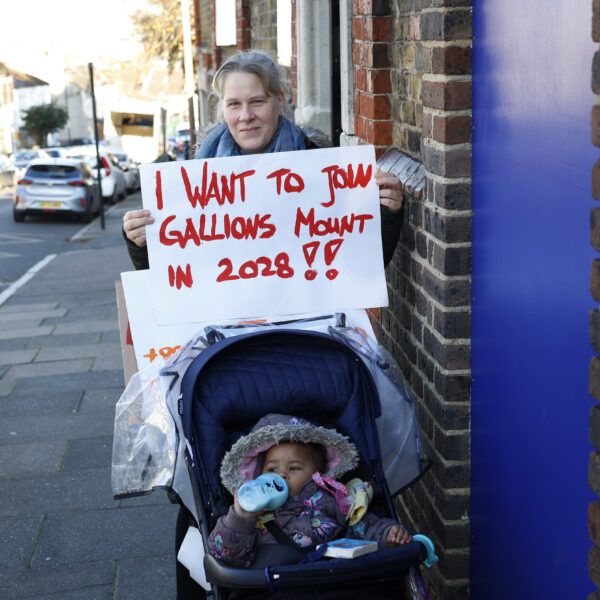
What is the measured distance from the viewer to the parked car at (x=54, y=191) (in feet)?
80.6

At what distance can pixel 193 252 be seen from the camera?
3.23 m

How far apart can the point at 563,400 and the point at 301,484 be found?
2.55ft

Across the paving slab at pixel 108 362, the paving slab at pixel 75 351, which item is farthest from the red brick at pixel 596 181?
the paving slab at pixel 75 351

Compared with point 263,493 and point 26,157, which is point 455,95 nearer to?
point 263,493

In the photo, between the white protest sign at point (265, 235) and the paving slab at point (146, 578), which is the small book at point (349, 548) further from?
the paving slab at point (146, 578)

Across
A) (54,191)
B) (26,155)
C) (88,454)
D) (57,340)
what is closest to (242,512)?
(88,454)

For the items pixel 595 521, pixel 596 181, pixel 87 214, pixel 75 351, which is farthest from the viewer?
pixel 87 214

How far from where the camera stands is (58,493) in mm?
5348

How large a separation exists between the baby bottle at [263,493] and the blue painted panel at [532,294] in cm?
70

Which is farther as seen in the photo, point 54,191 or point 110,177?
point 110,177

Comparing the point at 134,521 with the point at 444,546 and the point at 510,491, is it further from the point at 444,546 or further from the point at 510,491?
the point at 510,491

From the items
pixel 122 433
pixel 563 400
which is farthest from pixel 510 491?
pixel 122 433

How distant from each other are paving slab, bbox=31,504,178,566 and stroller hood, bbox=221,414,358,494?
6.78 feet

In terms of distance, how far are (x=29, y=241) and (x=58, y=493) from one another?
1622 centimetres
